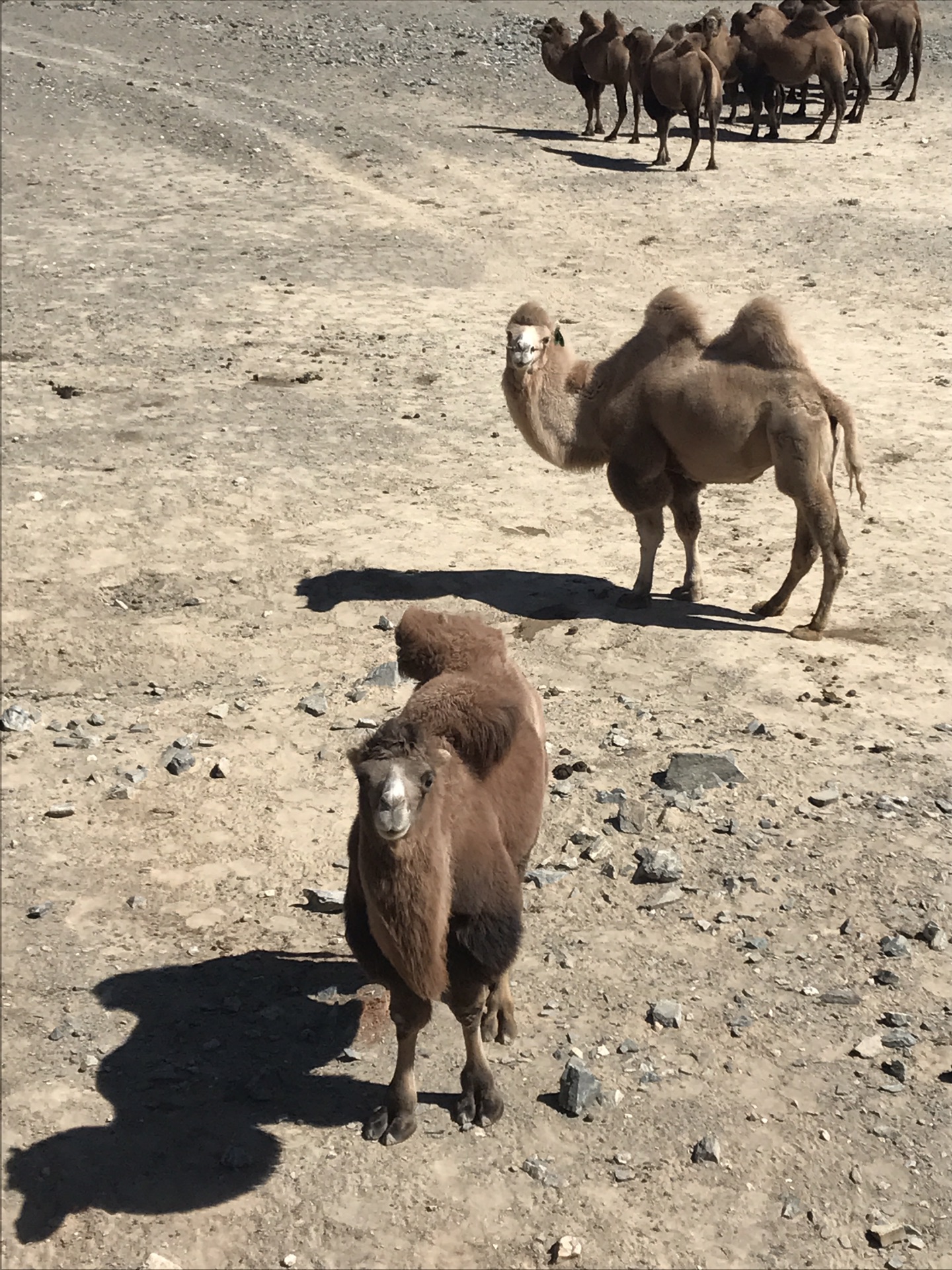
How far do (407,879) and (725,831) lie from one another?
2.82 meters

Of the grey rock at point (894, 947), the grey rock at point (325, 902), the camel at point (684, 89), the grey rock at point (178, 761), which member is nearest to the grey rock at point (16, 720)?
the grey rock at point (178, 761)

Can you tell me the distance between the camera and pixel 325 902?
6.32 meters

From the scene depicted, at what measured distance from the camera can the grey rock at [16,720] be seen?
305 inches

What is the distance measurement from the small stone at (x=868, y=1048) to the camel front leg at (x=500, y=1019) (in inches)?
50.6

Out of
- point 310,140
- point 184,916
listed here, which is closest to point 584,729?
point 184,916

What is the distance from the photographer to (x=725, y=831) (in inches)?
269

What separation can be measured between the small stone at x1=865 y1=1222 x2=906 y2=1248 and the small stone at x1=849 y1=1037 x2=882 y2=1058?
0.81 meters

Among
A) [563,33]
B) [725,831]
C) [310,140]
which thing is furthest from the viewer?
[563,33]

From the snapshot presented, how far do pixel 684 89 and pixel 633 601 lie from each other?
1462 cm

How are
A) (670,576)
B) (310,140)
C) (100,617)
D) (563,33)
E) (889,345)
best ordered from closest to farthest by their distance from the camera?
(100,617), (670,576), (889,345), (310,140), (563,33)

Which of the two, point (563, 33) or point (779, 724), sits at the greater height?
point (563, 33)

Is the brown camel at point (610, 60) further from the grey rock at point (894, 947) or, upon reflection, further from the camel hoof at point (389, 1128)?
the camel hoof at point (389, 1128)

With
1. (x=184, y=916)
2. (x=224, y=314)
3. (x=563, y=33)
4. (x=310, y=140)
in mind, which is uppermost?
(x=563, y=33)

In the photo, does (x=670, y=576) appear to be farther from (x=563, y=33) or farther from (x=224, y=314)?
(x=563, y=33)
